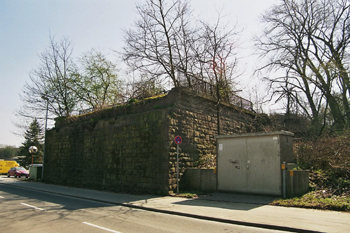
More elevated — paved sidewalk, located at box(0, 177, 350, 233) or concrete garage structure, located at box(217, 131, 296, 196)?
concrete garage structure, located at box(217, 131, 296, 196)

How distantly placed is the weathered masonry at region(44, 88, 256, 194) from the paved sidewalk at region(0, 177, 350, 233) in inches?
83.2

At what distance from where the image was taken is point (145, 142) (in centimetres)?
1480

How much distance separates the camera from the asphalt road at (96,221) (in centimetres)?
695

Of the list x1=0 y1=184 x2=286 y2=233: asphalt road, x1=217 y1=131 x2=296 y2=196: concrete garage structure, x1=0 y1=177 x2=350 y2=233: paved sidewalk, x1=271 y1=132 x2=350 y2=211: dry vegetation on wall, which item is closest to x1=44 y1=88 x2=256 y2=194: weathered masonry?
x1=0 y1=177 x2=350 y2=233: paved sidewalk

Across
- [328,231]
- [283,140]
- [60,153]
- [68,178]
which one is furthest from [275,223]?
[60,153]

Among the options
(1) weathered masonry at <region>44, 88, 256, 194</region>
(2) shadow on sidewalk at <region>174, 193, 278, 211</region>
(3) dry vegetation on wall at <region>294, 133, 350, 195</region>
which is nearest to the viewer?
(2) shadow on sidewalk at <region>174, 193, 278, 211</region>

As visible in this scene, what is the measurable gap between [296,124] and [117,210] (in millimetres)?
15911

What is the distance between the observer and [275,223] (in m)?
7.29

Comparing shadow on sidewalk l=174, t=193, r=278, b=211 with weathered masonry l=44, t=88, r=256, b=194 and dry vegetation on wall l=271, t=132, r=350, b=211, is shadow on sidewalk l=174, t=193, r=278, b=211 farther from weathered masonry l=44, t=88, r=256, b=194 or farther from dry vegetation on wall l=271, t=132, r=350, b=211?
weathered masonry l=44, t=88, r=256, b=194

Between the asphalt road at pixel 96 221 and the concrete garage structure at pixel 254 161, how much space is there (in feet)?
14.8

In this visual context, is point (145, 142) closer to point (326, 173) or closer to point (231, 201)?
point (231, 201)

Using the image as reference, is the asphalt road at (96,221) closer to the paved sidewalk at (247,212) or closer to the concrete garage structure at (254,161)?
the paved sidewalk at (247,212)

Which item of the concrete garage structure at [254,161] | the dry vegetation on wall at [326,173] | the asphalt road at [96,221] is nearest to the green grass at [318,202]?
the dry vegetation on wall at [326,173]

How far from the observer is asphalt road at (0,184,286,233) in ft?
22.8
